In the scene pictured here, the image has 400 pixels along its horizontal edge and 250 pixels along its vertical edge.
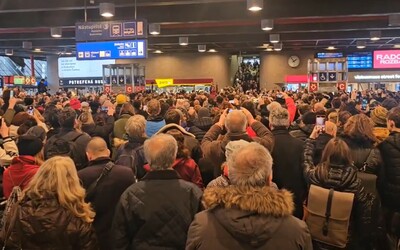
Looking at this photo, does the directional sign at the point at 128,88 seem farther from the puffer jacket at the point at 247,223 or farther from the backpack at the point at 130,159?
the puffer jacket at the point at 247,223

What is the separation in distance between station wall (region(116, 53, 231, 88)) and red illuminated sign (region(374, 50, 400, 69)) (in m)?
8.54

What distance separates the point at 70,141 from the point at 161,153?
2585mm

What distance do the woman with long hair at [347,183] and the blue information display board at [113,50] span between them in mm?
8442

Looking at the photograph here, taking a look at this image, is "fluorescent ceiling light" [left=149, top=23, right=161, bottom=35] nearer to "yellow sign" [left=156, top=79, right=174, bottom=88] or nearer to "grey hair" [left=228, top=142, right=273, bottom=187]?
"grey hair" [left=228, top=142, right=273, bottom=187]

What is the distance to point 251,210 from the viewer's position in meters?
2.31

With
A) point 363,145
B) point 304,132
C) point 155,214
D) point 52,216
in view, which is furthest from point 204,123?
point 52,216

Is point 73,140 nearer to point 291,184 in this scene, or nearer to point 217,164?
point 217,164

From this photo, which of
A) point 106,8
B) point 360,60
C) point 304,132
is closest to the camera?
point 304,132

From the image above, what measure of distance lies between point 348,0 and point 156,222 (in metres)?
10.6

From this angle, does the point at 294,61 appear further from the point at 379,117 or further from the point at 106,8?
the point at 379,117

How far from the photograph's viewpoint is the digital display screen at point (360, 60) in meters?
26.4

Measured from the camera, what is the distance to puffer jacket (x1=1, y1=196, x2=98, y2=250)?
2.88 meters

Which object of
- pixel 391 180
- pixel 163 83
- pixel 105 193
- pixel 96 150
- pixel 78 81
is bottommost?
pixel 391 180

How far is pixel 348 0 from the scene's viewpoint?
12.1 meters
